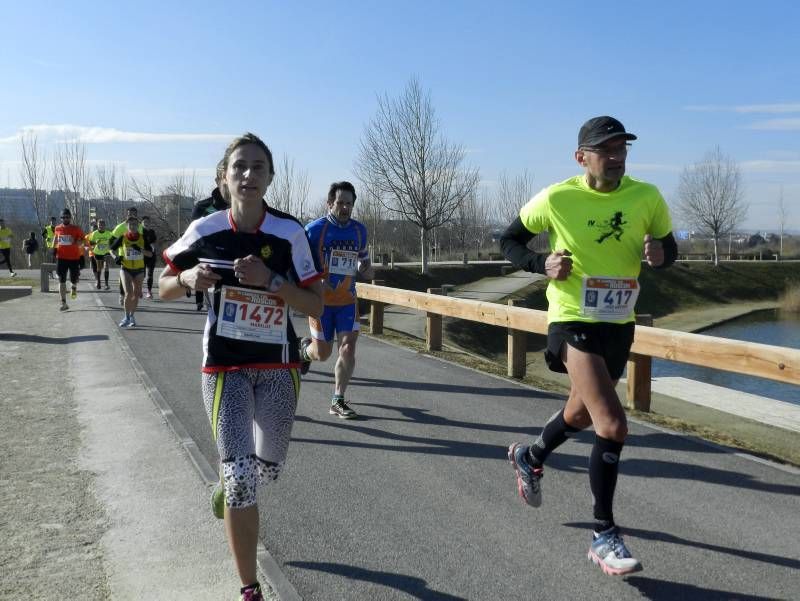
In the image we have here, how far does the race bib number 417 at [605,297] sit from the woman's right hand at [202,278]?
76.4 inches

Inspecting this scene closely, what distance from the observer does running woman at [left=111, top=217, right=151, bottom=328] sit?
1461 cm

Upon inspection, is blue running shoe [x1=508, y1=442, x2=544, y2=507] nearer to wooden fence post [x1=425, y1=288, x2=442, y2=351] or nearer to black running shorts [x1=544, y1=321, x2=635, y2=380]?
black running shorts [x1=544, y1=321, x2=635, y2=380]

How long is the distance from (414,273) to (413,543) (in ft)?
122

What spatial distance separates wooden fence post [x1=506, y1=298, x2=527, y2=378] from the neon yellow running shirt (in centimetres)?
595

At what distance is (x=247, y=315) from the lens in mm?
3619

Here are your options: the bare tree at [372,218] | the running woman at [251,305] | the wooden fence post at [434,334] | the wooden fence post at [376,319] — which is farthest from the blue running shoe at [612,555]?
the bare tree at [372,218]

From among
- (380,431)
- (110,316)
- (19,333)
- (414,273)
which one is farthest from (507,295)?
(380,431)

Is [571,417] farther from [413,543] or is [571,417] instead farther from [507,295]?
[507,295]

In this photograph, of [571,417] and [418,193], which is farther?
[418,193]

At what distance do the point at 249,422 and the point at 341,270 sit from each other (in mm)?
4074

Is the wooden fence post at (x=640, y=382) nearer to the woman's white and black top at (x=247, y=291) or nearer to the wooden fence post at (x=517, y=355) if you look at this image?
the wooden fence post at (x=517, y=355)

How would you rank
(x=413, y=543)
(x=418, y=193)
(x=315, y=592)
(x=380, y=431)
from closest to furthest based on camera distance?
(x=315, y=592)
(x=413, y=543)
(x=380, y=431)
(x=418, y=193)

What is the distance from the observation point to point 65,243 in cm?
1700

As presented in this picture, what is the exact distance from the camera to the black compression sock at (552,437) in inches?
182
